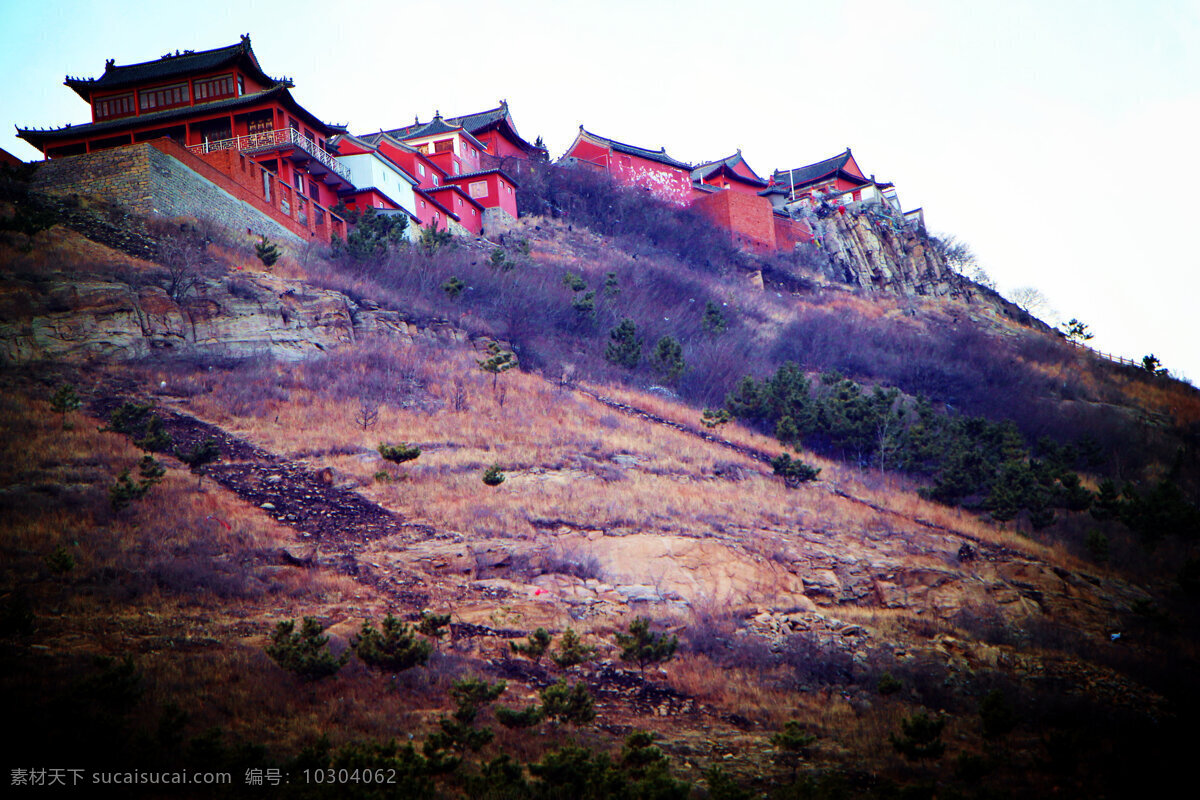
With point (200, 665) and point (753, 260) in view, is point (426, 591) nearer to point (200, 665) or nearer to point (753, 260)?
point (200, 665)

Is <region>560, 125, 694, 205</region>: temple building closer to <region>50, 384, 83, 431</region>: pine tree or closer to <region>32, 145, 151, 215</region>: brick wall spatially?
<region>32, 145, 151, 215</region>: brick wall

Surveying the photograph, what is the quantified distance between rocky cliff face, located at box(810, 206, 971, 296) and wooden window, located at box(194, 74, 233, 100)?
40098 millimetres

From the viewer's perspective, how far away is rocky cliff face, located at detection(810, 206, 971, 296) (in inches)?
2453

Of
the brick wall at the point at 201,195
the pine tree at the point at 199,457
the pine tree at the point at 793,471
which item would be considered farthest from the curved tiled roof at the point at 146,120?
the pine tree at the point at 793,471

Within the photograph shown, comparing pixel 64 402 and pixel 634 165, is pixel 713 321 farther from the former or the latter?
pixel 64 402

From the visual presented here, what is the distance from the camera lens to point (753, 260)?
192ft

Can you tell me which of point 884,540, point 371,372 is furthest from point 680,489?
point 371,372

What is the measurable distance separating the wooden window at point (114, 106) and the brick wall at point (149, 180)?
8337 mm

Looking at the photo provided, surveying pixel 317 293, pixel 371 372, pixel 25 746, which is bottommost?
pixel 25 746

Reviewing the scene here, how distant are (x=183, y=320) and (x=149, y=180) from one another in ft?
24.2

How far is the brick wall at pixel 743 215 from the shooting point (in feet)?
197

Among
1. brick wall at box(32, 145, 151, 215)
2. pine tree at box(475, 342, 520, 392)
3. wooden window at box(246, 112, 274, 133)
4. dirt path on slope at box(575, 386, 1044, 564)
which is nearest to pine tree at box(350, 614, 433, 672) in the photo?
dirt path on slope at box(575, 386, 1044, 564)

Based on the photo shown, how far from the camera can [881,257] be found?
63781 mm

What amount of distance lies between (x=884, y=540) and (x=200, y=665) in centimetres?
1724
